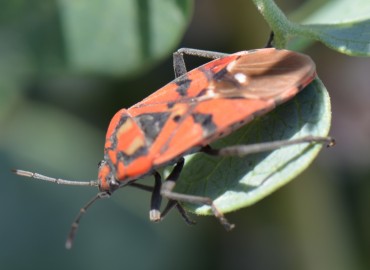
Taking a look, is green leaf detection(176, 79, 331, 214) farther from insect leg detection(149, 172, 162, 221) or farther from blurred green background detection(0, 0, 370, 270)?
blurred green background detection(0, 0, 370, 270)

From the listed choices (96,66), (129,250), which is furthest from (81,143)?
(96,66)

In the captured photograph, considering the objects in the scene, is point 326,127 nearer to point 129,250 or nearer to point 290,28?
point 290,28

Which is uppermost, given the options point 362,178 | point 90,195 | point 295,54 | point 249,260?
point 295,54

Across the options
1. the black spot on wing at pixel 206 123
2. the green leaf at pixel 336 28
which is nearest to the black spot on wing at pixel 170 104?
the black spot on wing at pixel 206 123

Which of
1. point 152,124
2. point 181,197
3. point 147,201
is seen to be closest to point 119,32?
point 152,124

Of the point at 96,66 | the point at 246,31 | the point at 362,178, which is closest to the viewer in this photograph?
the point at 96,66

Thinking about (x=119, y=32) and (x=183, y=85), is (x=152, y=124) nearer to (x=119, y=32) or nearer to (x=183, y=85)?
(x=183, y=85)
